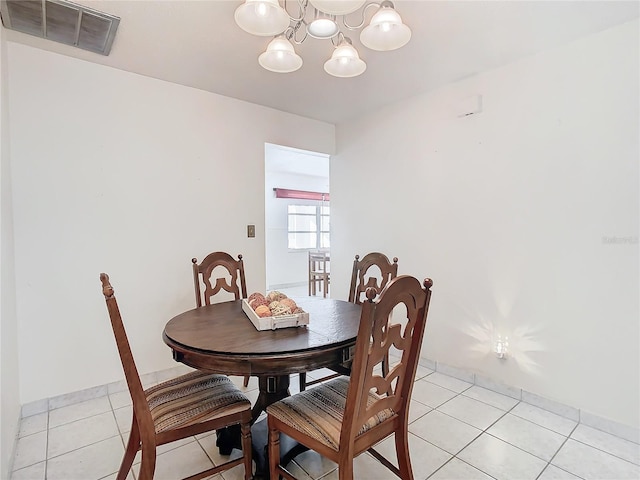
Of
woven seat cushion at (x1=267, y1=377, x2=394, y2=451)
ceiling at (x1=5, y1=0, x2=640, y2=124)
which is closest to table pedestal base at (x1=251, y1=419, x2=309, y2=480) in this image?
woven seat cushion at (x1=267, y1=377, x2=394, y2=451)

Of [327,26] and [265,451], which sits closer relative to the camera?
[327,26]

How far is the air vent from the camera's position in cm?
175

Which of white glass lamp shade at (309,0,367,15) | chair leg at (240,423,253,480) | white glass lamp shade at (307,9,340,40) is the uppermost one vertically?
white glass lamp shade at (307,9,340,40)

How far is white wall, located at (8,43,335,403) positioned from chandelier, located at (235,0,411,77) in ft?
4.20

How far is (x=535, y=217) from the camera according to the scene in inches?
89.8

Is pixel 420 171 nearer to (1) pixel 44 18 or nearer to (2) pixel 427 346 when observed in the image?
(2) pixel 427 346

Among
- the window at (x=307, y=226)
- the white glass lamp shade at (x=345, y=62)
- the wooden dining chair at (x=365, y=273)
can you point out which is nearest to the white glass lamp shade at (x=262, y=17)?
the white glass lamp shade at (x=345, y=62)

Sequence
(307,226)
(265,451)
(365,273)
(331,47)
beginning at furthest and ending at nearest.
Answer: (307,226)
(365,273)
(331,47)
(265,451)

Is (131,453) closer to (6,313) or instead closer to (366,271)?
(6,313)

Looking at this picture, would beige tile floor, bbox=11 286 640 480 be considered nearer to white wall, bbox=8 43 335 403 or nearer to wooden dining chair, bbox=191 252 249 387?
white wall, bbox=8 43 335 403

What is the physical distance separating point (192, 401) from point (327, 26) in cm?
174

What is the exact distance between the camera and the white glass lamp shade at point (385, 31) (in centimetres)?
145

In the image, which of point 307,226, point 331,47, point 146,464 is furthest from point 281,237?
point 146,464

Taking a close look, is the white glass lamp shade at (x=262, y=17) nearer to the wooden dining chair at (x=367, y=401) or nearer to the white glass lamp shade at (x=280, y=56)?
the white glass lamp shade at (x=280, y=56)
